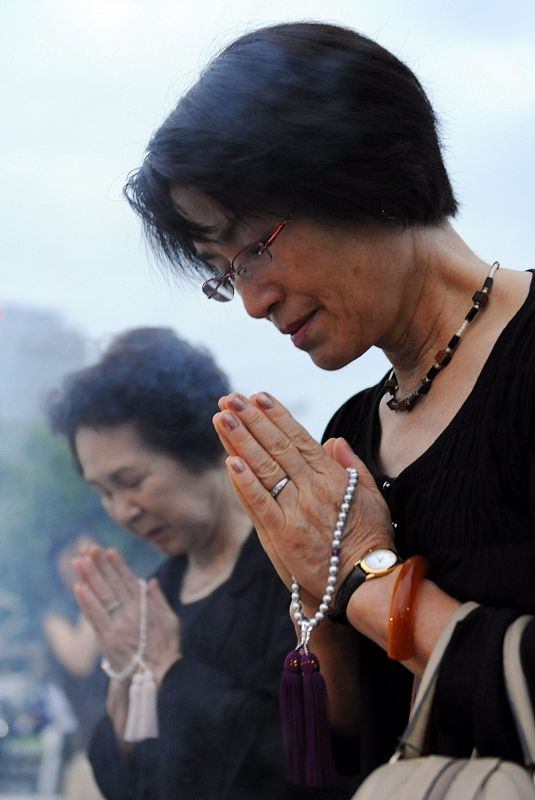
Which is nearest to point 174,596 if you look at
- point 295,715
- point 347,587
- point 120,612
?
point 120,612

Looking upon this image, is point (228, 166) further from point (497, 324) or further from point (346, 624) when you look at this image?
point (346, 624)

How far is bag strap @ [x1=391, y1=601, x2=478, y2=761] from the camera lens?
0.80 metres

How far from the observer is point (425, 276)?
3.53ft

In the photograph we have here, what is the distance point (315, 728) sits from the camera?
1.06m

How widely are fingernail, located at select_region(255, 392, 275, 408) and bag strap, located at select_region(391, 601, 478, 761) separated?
1.01ft

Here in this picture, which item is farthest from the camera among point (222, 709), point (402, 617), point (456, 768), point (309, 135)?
point (222, 709)

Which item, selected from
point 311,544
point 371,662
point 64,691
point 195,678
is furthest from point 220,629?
point 311,544

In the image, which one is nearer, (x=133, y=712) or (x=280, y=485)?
(x=280, y=485)

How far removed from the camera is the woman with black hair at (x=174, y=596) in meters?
1.89

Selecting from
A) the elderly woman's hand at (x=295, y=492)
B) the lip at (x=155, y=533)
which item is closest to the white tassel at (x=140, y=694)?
the lip at (x=155, y=533)

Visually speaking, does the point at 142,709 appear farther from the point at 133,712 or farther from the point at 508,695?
the point at 508,695

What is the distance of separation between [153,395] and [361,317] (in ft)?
3.74

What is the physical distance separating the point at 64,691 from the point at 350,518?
1.31m

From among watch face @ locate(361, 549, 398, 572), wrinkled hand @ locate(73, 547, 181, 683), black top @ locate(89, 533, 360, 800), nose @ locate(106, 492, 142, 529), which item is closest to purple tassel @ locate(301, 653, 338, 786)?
watch face @ locate(361, 549, 398, 572)
